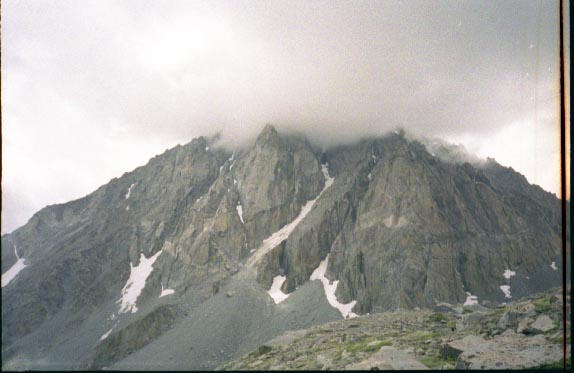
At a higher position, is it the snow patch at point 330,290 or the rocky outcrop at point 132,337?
the snow patch at point 330,290

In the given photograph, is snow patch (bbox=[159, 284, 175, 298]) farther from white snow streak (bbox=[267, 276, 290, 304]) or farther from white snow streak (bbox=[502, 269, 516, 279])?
white snow streak (bbox=[502, 269, 516, 279])

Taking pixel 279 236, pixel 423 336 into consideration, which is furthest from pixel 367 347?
pixel 279 236

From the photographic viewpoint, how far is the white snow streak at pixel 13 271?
108387 mm

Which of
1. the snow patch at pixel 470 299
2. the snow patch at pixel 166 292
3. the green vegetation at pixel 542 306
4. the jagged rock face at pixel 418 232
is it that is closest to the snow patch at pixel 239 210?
the jagged rock face at pixel 418 232

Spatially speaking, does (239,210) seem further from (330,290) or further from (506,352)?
(506,352)

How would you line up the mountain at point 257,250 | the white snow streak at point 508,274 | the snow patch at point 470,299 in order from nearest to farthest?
1. the mountain at point 257,250
2. the snow patch at point 470,299
3. the white snow streak at point 508,274

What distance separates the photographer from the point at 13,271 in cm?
11400

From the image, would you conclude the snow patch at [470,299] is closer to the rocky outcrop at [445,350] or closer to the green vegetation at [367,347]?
the rocky outcrop at [445,350]

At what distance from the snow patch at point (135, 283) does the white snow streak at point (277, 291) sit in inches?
1534

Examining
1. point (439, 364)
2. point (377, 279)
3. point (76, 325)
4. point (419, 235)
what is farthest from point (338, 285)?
point (439, 364)

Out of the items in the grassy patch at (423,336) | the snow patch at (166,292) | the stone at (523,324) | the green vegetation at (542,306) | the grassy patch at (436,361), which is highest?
the green vegetation at (542,306)

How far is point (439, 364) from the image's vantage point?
24.8 metres

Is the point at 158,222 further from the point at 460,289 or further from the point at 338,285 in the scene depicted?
the point at 460,289

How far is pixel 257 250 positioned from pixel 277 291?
20.9 metres
